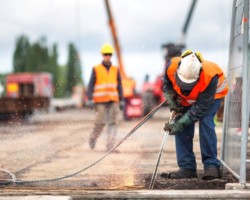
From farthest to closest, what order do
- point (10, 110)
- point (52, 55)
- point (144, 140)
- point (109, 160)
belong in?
1. point (52, 55)
2. point (10, 110)
3. point (144, 140)
4. point (109, 160)

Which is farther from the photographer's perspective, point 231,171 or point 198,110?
point 231,171

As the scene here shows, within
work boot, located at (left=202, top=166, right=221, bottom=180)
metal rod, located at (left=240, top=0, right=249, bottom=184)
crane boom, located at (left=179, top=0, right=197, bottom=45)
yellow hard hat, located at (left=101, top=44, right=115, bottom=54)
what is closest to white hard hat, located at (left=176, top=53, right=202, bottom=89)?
metal rod, located at (left=240, top=0, right=249, bottom=184)

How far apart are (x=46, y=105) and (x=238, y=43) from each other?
1980 cm

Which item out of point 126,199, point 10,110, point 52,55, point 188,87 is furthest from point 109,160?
point 52,55

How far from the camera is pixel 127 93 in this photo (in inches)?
869

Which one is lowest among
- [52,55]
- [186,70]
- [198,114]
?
[198,114]

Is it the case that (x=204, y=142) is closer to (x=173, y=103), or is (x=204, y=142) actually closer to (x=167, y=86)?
(x=173, y=103)

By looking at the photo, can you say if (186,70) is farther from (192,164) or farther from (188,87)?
(192,164)

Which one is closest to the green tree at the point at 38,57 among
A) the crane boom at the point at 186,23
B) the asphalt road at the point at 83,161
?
the crane boom at the point at 186,23

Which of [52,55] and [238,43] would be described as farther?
[52,55]

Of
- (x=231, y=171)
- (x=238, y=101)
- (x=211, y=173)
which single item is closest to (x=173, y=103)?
(x=238, y=101)

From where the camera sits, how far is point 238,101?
5855 millimetres

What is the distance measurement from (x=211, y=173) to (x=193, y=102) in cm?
77

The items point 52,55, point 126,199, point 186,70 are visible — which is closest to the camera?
point 126,199
